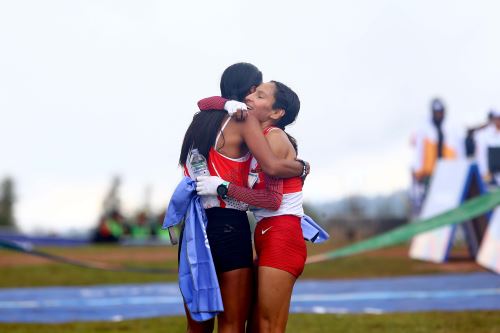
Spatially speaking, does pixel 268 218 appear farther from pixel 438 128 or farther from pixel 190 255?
pixel 438 128

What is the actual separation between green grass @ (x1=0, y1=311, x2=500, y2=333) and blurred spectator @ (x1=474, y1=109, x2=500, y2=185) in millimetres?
6421

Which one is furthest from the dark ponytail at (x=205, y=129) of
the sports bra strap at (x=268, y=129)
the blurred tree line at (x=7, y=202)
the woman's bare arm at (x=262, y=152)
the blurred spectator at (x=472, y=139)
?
the blurred tree line at (x=7, y=202)

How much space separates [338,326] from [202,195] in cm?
430

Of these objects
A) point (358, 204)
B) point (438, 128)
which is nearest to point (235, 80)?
point (438, 128)

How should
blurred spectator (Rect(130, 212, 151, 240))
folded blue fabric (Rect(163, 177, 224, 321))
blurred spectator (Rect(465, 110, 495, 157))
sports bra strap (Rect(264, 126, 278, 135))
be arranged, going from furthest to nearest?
blurred spectator (Rect(130, 212, 151, 240))
blurred spectator (Rect(465, 110, 495, 157))
sports bra strap (Rect(264, 126, 278, 135))
folded blue fabric (Rect(163, 177, 224, 321))

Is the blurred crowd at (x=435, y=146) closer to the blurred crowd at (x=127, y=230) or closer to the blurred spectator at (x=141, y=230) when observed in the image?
the blurred crowd at (x=127, y=230)

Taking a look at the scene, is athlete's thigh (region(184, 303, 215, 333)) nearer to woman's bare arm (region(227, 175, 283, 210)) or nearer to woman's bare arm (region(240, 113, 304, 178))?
woman's bare arm (region(227, 175, 283, 210))

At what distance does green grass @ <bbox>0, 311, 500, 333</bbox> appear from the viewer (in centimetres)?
885

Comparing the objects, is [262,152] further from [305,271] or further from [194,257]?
[305,271]

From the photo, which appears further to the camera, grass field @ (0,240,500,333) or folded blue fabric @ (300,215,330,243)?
grass field @ (0,240,500,333)

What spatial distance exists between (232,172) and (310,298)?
298 inches

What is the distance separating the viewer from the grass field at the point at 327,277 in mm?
9070

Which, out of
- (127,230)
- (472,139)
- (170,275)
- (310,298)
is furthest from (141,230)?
(310,298)

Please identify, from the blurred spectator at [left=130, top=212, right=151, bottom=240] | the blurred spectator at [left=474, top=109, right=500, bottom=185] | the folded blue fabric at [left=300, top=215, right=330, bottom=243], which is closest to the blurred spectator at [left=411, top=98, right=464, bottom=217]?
the blurred spectator at [left=474, top=109, right=500, bottom=185]
